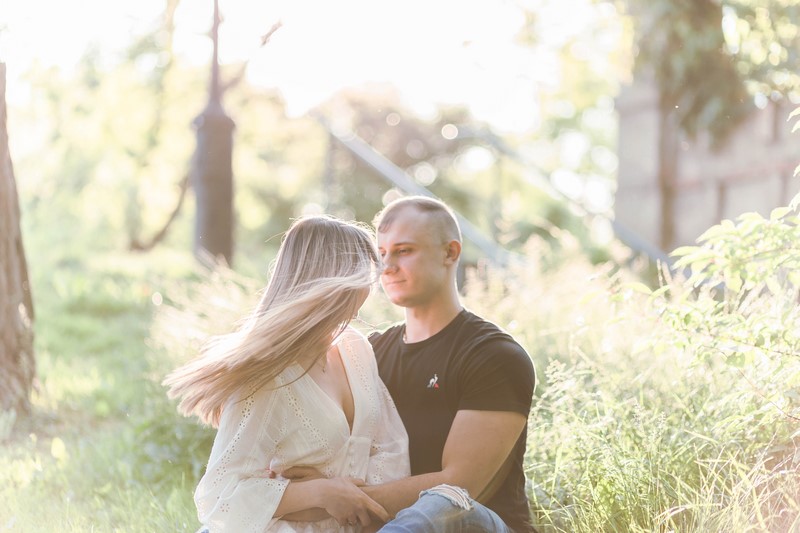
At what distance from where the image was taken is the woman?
293 centimetres

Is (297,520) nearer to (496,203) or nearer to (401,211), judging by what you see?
(401,211)

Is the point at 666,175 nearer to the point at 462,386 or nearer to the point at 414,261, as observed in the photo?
the point at 414,261

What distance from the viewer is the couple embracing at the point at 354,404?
294 cm

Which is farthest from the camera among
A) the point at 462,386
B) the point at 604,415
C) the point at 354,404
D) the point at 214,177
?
the point at 214,177

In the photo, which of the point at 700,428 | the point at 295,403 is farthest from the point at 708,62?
the point at 295,403

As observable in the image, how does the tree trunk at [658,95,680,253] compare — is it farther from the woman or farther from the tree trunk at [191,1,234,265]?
the woman

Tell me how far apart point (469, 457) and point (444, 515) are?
12.4 inches

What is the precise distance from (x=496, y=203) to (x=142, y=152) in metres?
9.78

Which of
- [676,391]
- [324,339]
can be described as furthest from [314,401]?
[676,391]

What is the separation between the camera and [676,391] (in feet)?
14.6

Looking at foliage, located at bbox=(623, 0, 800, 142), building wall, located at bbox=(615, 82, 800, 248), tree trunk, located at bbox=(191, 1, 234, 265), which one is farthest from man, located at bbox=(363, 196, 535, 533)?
foliage, located at bbox=(623, 0, 800, 142)

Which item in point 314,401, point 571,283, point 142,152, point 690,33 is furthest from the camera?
point 142,152

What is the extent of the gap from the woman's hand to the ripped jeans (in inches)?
5.1

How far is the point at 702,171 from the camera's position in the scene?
1145 cm
